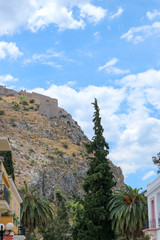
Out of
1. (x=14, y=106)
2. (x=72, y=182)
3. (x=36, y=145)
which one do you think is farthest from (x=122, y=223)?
(x=14, y=106)

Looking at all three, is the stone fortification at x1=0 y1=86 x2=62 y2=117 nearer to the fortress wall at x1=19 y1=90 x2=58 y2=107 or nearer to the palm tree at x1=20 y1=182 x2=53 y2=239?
the fortress wall at x1=19 y1=90 x2=58 y2=107

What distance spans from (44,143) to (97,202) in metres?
77.3

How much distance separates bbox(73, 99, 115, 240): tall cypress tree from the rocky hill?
43719 millimetres

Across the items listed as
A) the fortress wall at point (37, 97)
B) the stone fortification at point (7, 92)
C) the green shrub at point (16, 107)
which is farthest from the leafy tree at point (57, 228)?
the stone fortification at point (7, 92)

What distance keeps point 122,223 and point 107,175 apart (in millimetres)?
7112

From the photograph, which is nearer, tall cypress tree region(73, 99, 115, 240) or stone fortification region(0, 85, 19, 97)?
tall cypress tree region(73, 99, 115, 240)

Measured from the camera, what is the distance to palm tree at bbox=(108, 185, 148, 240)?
144 feet

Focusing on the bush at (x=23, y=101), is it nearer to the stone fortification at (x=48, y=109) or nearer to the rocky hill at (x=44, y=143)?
the rocky hill at (x=44, y=143)

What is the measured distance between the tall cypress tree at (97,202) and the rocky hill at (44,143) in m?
43.7

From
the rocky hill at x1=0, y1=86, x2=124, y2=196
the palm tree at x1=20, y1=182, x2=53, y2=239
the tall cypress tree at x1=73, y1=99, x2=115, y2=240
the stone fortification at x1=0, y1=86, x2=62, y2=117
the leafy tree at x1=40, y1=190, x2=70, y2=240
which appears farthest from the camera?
the stone fortification at x1=0, y1=86, x2=62, y2=117

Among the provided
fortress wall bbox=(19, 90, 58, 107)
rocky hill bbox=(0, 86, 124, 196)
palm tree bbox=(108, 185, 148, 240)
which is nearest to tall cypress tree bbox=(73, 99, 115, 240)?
palm tree bbox=(108, 185, 148, 240)

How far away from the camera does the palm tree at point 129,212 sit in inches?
1729

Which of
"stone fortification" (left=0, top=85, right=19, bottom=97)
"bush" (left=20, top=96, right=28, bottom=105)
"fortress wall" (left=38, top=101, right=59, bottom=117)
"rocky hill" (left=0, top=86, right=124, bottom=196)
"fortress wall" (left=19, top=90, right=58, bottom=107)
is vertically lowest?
"rocky hill" (left=0, top=86, right=124, bottom=196)

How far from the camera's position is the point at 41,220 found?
48750 millimetres
